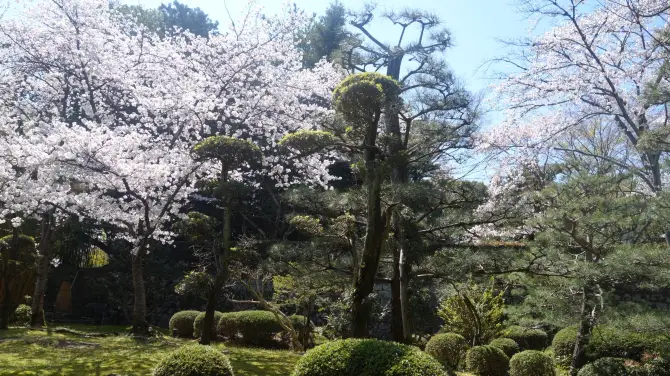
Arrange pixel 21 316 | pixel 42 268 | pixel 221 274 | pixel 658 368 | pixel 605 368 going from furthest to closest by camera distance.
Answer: pixel 21 316
pixel 42 268
pixel 221 274
pixel 658 368
pixel 605 368

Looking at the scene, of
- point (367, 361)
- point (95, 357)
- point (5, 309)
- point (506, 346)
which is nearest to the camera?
point (367, 361)

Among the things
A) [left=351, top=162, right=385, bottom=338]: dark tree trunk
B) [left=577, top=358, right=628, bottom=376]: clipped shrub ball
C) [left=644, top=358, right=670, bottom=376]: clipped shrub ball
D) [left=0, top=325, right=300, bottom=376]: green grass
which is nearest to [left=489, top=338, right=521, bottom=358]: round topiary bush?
[left=577, top=358, right=628, bottom=376]: clipped shrub ball

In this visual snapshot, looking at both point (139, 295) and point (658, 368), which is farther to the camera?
point (139, 295)

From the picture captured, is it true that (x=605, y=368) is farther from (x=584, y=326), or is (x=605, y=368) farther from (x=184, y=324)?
(x=184, y=324)

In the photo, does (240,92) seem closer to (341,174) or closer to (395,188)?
(395,188)

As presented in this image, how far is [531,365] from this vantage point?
8.58m

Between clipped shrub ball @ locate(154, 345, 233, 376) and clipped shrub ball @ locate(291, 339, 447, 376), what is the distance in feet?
3.01

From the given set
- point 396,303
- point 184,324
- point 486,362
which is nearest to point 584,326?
point 486,362

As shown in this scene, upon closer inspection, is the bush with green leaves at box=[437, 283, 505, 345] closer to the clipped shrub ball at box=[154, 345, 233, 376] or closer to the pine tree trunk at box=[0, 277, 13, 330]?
the clipped shrub ball at box=[154, 345, 233, 376]

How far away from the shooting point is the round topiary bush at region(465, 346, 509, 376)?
918 cm

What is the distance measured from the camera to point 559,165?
1612 centimetres

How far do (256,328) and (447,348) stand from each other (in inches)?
165

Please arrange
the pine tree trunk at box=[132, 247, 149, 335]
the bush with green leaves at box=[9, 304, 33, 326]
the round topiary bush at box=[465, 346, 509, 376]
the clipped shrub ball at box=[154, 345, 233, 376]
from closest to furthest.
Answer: the clipped shrub ball at box=[154, 345, 233, 376] < the round topiary bush at box=[465, 346, 509, 376] < the pine tree trunk at box=[132, 247, 149, 335] < the bush with green leaves at box=[9, 304, 33, 326]

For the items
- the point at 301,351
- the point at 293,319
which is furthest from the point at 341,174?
the point at 301,351
